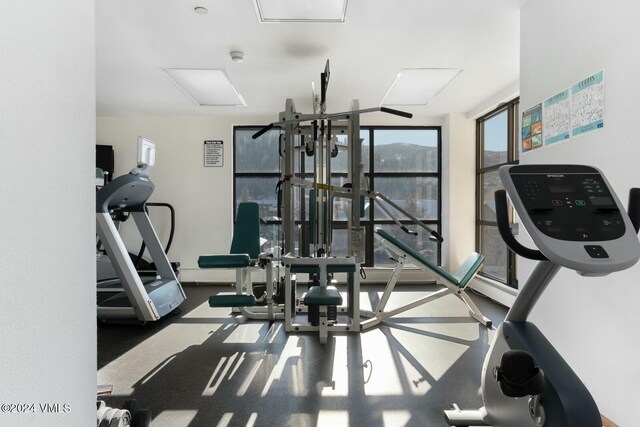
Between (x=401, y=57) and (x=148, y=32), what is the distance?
2.10 metres

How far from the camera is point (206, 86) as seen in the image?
143 inches

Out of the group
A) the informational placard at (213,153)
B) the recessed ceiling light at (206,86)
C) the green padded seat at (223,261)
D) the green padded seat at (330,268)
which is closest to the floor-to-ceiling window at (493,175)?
the green padded seat at (330,268)

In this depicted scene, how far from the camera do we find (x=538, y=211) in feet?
3.17

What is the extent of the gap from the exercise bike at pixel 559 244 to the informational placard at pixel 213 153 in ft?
14.2

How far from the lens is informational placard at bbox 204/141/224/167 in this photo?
4801 millimetres

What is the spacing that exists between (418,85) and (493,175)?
1.65 metres

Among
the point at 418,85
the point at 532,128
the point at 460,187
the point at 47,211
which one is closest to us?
the point at 47,211

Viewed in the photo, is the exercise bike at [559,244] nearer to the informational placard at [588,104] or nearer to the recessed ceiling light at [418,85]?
the informational placard at [588,104]

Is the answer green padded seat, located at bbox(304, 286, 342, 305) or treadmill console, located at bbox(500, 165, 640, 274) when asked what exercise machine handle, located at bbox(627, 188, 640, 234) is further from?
green padded seat, located at bbox(304, 286, 342, 305)

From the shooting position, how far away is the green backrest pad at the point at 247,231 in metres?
3.41

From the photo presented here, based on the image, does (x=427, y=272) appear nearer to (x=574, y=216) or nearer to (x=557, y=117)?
(x=557, y=117)

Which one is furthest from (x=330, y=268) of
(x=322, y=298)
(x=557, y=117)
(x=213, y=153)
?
(x=213, y=153)

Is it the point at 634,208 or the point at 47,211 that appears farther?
the point at 634,208

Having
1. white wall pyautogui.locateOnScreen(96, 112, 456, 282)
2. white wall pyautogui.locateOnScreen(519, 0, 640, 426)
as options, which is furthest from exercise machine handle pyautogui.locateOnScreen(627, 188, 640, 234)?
white wall pyautogui.locateOnScreen(96, 112, 456, 282)
